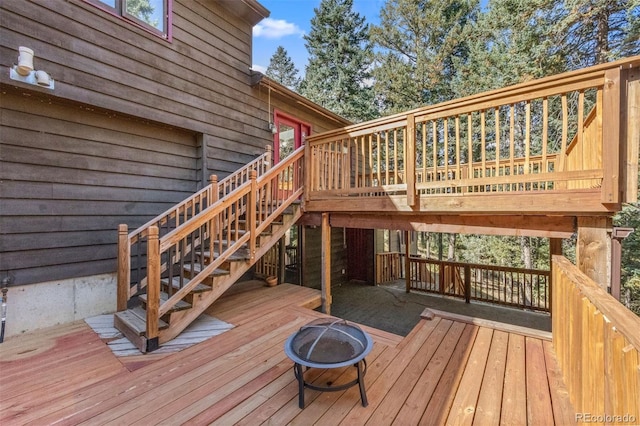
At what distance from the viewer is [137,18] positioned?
4312mm

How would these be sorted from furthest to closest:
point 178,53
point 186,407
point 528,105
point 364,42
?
point 364,42 → point 178,53 → point 528,105 → point 186,407

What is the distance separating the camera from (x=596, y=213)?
254cm

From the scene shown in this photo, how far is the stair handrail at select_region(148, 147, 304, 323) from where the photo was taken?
307 centimetres

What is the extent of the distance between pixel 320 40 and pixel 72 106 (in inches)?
630

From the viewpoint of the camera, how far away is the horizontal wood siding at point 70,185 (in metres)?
3.31

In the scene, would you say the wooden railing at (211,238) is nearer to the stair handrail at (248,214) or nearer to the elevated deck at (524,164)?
the stair handrail at (248,214)

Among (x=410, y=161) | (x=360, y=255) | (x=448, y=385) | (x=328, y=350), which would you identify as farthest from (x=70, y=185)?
(x=360, y=255)

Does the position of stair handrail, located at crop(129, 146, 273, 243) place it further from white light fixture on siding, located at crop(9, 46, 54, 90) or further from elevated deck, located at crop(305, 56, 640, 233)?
white light fixture on siding, located at crop(9, 46, 54, 90)

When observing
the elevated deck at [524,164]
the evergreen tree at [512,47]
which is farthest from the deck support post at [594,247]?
the evergreen tree at [512,47]

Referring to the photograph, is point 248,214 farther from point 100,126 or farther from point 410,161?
point 100,126

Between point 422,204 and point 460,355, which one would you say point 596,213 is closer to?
point 422,204

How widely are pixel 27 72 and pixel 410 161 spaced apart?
4.47 meters

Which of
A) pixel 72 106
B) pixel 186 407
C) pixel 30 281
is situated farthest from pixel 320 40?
pixel 186 407

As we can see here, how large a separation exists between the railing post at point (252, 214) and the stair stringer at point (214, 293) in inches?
4.9
